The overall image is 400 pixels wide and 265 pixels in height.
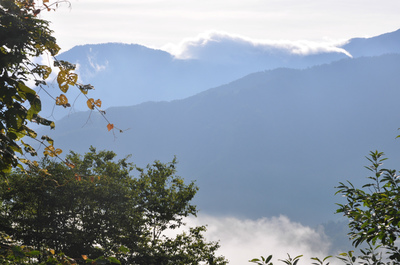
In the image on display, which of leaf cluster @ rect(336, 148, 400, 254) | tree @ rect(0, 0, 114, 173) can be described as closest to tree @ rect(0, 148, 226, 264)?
leaf cluster @ rect(336, 148, 400, 254)

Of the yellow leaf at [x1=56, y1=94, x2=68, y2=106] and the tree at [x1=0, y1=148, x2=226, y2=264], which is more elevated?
the tree at [x1=0, y1=148, x2=226, y2=264]

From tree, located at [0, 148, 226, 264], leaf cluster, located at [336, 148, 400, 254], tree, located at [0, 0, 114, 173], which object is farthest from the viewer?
tree, located at [0, 148, 226, 264]

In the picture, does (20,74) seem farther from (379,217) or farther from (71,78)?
(379,217)

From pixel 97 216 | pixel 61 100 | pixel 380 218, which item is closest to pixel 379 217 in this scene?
pixel 380 218

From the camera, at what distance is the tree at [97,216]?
86.9ft

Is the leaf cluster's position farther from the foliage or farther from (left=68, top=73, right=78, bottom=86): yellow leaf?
(left=68, top=73, right=78, bottom=86): yellow leaf

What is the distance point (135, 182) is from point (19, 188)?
8603 mm

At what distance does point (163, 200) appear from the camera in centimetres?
3072

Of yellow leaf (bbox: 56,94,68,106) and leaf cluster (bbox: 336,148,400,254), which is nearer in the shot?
yellow leaf (bbox: 56,94,68,106)

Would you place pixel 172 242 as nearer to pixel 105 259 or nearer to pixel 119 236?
pixel 119 236

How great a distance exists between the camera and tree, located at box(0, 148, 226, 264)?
1043 inches

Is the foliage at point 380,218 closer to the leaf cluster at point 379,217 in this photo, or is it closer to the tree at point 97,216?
the leaf cluster at point 379,217

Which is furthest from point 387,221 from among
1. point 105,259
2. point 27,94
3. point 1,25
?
point 1,25

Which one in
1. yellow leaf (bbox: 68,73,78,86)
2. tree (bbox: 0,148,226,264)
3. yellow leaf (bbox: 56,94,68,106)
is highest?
tree (bbox: 0,148,226,264)
